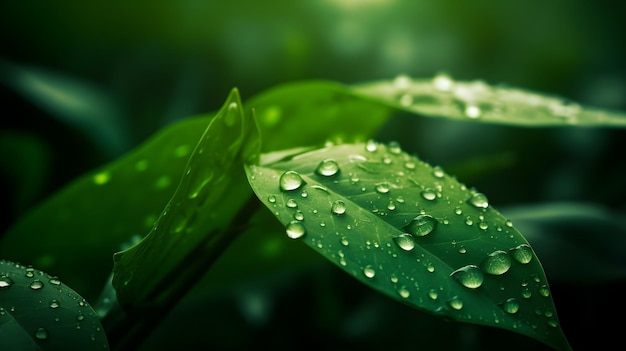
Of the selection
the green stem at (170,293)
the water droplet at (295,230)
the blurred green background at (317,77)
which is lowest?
the blurred green background at (317,77)

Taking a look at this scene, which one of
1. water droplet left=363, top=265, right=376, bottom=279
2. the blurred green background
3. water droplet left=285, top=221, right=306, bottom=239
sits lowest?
the blurred green background

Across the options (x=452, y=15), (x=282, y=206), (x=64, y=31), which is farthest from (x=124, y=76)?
(x=282, y=206)

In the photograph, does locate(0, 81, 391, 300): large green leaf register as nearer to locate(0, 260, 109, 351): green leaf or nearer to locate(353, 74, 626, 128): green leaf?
locate(353, 74, 626, 128): green leaf

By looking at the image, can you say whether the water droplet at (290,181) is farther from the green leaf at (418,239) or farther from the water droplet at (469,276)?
the water droplet at (469,276)

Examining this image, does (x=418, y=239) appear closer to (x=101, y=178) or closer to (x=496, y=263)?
(x=496, y=263)

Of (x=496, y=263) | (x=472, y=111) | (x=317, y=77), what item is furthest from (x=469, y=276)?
(x=317, y=77)

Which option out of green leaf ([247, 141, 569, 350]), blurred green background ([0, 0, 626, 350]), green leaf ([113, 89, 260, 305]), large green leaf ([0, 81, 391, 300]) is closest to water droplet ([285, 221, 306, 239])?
green leaf ([247, 141, 569, 350])

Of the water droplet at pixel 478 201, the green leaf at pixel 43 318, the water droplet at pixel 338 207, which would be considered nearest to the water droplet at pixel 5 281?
the green leaf at pixel 43 318
